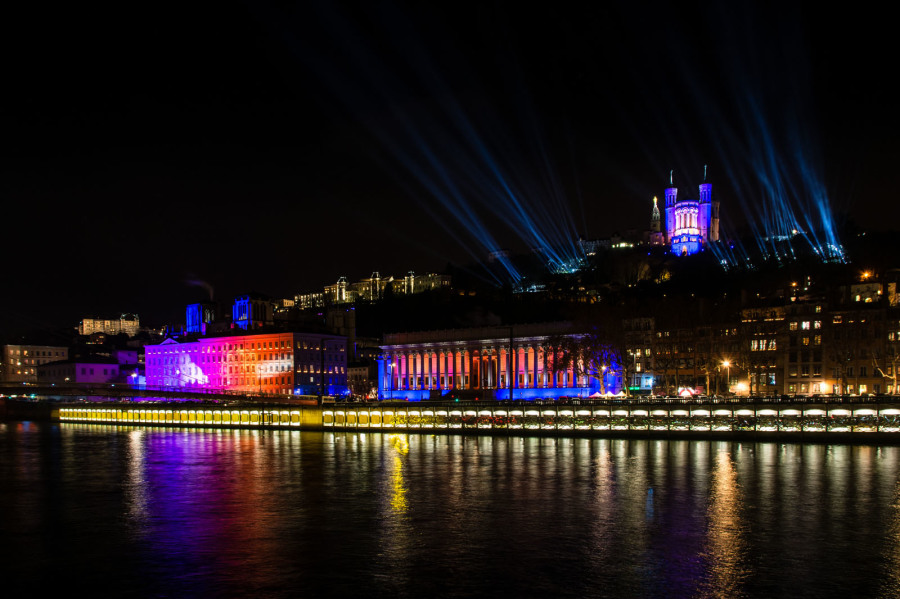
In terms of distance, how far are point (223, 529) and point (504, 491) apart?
39.2 ft

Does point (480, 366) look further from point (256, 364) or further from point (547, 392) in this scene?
point (256, 364)

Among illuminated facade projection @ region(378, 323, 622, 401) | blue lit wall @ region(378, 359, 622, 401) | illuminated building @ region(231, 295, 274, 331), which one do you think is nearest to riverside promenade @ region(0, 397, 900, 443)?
blue lit wall @ region(378, 359, 622, 401)

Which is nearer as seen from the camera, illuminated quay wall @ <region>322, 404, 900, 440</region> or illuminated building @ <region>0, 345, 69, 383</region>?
illuminated quay wall @ <region>322, 404, 900, 440</region>

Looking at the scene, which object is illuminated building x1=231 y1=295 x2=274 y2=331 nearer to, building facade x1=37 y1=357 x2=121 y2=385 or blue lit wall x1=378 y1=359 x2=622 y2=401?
building facade x1=37 y1=357 x2=121 y2=385

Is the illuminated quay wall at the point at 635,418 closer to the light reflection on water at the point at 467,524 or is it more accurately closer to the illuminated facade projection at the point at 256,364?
the light reflection on water at the point at 467,524

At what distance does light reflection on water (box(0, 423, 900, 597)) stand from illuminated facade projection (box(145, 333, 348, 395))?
93.8 meters

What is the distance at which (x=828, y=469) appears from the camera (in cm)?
4041

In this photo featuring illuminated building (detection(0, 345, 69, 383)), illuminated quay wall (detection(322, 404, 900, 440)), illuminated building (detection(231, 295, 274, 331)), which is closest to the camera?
illuminated quay wall (detection(322, 404, 900, 440))

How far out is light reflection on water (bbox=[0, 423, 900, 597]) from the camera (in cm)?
2030

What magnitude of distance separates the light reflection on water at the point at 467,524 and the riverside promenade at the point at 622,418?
6.36 meters

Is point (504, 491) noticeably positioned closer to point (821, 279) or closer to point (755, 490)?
point (755, 490)

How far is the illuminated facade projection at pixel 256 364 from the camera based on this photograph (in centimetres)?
14388

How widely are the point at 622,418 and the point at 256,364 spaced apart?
98957mm

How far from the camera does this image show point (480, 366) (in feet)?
424
